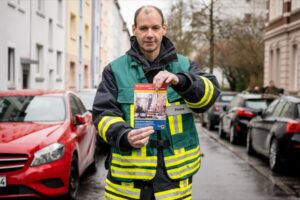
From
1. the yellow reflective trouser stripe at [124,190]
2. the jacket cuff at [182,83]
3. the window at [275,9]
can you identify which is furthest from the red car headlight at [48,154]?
the window at [275,9]

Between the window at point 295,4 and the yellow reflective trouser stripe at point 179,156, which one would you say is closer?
the yellow reflective trouser stripe at point 179,156

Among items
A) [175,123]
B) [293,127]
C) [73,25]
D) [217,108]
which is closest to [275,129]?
[293,127]

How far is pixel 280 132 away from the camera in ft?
31.7

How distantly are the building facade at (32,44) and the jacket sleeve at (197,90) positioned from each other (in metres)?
15.0

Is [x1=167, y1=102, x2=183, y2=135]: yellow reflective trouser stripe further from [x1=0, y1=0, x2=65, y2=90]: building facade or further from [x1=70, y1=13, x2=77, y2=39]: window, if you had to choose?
[x1=70, y1=13, x2=77, y2=39]: window

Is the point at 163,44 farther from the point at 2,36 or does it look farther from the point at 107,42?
the point at 107,42

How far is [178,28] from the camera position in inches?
1564

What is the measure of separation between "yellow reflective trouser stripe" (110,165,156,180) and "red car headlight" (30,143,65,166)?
11.6ft

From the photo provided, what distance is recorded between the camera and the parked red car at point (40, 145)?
6383 mm

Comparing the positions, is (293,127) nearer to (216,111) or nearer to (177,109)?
(177,109)

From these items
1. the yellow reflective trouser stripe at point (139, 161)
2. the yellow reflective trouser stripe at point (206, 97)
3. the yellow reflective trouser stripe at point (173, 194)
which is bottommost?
the yellow reflective trouser stripe at point (173, 194)

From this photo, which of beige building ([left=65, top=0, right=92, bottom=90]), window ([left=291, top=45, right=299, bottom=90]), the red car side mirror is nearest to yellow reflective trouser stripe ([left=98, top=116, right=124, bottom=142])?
the red car side mirror

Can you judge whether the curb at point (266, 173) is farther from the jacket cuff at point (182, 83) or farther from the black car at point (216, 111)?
the jacket cuff at point (182, 83)

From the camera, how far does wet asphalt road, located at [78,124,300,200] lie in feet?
25.6
